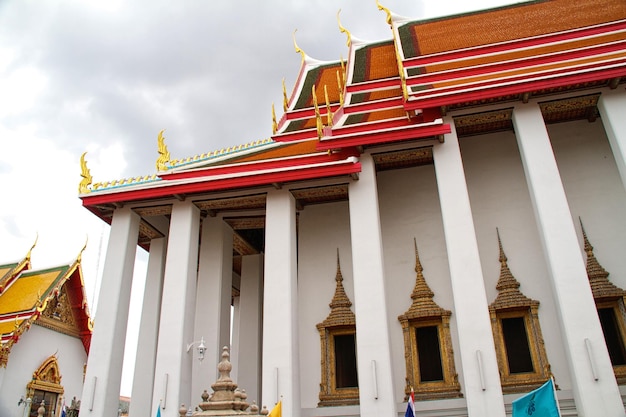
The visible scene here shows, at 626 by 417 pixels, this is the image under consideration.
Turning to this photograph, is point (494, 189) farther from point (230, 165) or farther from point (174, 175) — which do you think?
point (174, 175)

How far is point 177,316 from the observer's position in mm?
8641

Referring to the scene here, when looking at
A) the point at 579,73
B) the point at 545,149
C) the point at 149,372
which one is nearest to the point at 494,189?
the point at 545,149

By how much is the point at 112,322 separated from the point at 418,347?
5.30m

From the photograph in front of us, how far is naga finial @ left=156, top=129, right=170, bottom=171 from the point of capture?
10070 mm

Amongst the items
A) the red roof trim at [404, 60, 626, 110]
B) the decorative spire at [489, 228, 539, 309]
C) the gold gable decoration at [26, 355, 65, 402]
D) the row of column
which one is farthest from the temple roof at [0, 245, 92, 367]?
the decorative spire at [489, 228, 539, 309]

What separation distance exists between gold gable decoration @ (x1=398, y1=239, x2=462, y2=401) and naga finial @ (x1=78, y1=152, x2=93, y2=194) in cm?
641

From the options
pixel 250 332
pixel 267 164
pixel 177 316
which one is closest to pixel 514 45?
pixel 267 164

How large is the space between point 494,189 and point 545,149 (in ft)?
4.46

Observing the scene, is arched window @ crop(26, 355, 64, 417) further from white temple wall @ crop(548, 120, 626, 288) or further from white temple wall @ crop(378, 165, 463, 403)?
white temple wall @ crop(548, 120, 626, 288)

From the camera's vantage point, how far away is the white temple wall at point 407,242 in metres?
8.89

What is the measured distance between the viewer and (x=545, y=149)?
820cm

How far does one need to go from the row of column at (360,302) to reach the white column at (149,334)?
24 millimetres

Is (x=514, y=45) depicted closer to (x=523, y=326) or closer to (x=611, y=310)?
(x=611, y=310)

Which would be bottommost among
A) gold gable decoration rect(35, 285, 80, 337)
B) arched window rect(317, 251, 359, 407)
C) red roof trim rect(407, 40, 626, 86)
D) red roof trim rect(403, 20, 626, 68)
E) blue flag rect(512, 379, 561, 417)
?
blue flag rect(512, 379, 561, 417)
